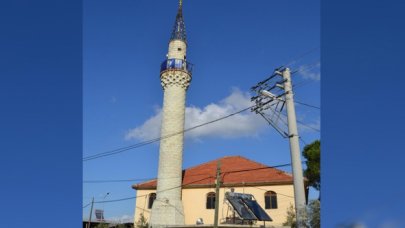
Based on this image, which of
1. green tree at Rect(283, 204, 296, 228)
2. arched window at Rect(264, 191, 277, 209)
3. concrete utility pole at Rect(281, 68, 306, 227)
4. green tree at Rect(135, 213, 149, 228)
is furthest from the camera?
green tree at Rect(135, 213, 149, 228)

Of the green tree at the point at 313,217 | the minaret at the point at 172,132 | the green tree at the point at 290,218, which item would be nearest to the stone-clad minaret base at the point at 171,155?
the minaret at the point at 172,132

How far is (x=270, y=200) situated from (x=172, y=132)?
806 cm

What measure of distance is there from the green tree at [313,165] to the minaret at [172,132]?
8.92m

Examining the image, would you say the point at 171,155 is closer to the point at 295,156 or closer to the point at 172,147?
the point at 172,147

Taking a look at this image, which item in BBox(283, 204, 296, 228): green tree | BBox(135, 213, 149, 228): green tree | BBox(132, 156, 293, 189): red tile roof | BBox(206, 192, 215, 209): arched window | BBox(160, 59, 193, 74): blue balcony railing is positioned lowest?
BBox(135, 213, 149, 228): green tree

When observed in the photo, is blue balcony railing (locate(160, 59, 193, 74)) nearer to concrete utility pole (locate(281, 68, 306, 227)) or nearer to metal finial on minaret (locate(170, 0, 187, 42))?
metal finial on minaret (locate(170, 0, 187, 42))

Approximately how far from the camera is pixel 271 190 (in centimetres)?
2616

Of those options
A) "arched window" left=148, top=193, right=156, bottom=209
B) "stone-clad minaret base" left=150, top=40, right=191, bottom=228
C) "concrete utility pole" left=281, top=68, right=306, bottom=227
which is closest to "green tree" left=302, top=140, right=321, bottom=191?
"stone-clad minaret base" left=150, top=40, right=191, bottom=228

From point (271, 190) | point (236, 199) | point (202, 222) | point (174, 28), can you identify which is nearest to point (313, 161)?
point (271, 190)

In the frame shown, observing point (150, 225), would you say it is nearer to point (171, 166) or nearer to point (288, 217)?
point (171, 166)

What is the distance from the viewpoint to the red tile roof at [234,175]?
26.6 meters

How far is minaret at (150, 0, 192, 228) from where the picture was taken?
25.9 m

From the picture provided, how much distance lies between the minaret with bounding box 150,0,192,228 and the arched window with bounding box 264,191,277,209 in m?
5.73

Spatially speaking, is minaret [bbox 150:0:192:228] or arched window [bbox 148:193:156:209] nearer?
minaret [bbox 150:0:192:228]
